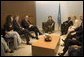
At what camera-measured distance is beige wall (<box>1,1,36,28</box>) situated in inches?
169

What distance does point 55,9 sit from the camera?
259 inches

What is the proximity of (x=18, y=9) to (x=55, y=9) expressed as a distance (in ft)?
7.90

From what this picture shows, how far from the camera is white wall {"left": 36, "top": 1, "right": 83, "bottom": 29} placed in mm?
6340

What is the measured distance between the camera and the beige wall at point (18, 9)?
4283 mm

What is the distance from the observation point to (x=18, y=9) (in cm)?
516

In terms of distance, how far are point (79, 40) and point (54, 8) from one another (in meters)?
4.19

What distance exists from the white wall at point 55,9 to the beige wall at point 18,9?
43cm

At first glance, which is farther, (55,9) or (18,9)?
(55,9)

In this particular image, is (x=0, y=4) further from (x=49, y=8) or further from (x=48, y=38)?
(x=49, y=8)

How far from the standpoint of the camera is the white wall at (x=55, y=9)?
6340 mm

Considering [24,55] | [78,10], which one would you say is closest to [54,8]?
[78,10]

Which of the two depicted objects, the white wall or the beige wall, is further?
A: the white wall

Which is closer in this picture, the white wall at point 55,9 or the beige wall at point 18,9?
the beige wall at point 18,9

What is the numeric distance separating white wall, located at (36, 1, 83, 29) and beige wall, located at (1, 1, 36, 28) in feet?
1.40
